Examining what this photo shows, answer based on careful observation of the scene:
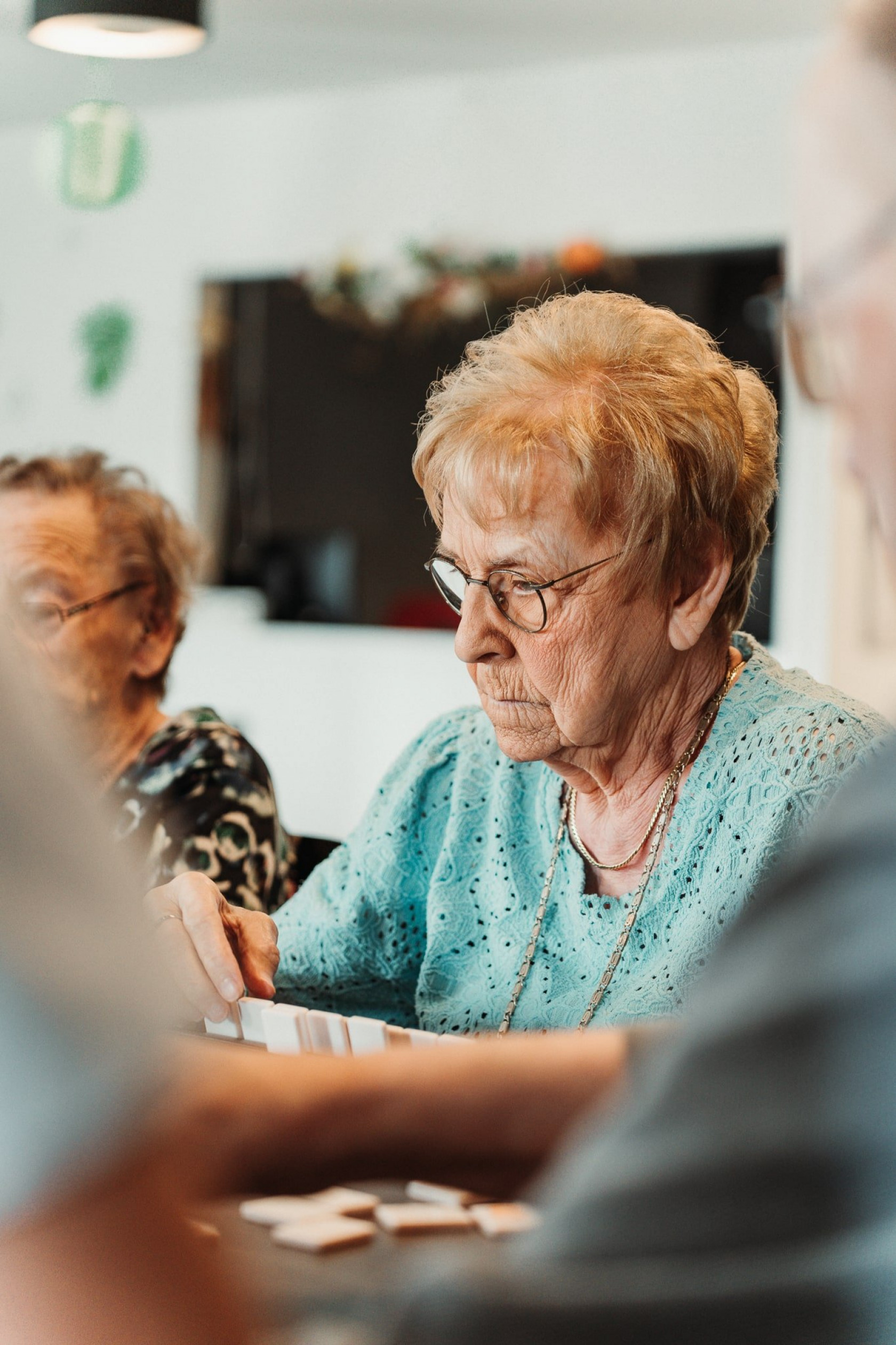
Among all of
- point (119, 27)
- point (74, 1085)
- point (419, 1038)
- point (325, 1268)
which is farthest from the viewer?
point (119, 27)

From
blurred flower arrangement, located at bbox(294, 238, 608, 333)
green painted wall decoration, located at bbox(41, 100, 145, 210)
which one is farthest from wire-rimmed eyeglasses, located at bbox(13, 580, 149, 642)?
blurred flower arrangement, located at bbox(294, 238, 608, 333)

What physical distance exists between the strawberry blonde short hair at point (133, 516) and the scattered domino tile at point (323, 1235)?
4.13 ft

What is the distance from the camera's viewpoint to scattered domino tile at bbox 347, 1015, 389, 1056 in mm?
1140

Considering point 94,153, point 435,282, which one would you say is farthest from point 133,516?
point 435,282

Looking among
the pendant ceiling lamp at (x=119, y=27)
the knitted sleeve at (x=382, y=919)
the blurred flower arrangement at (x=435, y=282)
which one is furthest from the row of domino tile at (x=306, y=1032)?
the blurred flower arrangement at (x=435, y=282)

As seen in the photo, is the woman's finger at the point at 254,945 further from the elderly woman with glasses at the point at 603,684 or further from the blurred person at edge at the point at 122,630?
the blurred person at edge at the point at 122,630

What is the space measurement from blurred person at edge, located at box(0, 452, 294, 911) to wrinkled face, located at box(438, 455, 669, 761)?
0.48 metres

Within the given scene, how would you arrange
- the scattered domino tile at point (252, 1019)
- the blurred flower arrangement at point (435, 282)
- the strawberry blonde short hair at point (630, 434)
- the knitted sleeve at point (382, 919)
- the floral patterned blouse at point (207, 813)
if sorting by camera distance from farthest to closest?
the blurred flower arrangement at point (435, 282) < the floral patterned blouse at point (207, 813) < the knitted sleeve at point (382, 919) < the strawberry blonde short hair at point (630, 434) < the scattered domino tile at point (252, 1019)

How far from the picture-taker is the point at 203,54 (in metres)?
4.71

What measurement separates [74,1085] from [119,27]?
9.71 ft

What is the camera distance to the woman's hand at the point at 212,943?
127 cm

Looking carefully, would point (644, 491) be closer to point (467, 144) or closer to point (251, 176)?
point (467, 144)

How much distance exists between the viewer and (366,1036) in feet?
3.77

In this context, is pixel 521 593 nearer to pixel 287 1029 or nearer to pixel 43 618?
pixel 287 1029
